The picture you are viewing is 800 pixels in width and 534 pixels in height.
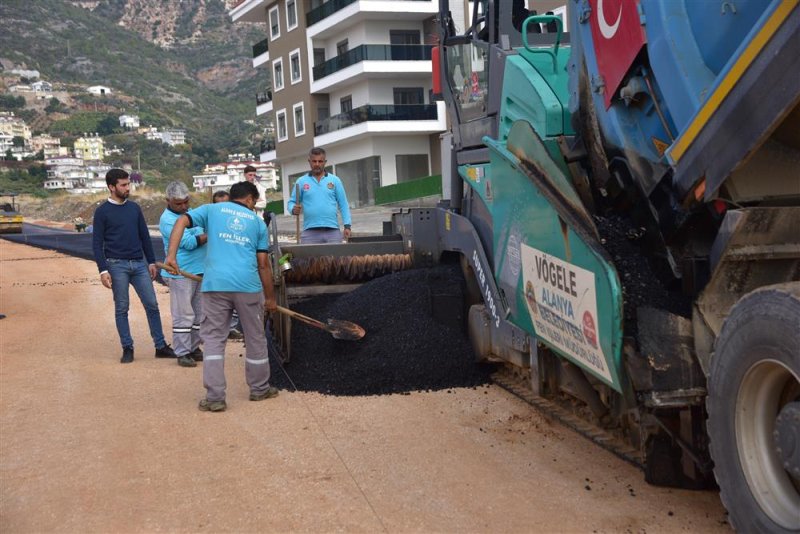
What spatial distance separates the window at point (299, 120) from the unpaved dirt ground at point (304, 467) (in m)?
39.1

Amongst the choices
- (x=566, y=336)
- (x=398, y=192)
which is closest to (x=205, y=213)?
(x=566, y=336)

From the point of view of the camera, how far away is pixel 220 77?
510 feet

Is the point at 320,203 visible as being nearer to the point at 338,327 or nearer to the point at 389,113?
the point at 338,327

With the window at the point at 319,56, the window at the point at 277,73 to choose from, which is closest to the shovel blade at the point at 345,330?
the window at the point at 319,56

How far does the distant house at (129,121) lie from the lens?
401ft

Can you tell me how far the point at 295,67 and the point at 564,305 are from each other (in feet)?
143

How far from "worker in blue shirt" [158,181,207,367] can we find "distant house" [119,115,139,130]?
12007 cm

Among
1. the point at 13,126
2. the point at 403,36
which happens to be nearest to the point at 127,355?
the point at 403,36

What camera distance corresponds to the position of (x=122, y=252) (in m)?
8.29

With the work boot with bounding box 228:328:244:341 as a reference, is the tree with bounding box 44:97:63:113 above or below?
above

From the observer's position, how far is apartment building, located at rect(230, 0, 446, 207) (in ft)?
131

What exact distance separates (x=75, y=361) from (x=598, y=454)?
5.50 meters

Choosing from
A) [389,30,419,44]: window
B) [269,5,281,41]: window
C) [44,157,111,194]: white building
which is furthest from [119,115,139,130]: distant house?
[389,30,419,44]: window

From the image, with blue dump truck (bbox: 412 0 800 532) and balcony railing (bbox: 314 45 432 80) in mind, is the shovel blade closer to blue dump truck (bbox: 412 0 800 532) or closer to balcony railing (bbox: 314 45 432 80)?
blue dump truck (bbox: 412 0 800 532)
